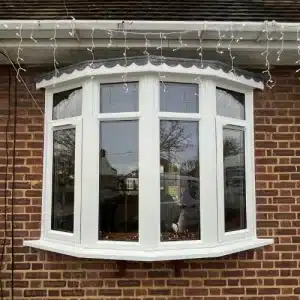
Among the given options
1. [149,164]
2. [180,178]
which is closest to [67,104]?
[149,164]

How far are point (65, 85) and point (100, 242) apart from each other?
160 cm

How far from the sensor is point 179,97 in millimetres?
4379

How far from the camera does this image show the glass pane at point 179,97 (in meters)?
4.34

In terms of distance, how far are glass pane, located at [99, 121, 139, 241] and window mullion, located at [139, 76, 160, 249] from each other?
0.25ft

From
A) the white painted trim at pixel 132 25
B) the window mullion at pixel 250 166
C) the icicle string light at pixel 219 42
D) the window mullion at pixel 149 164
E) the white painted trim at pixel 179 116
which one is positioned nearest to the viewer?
the white painted trim at pixel 132 25

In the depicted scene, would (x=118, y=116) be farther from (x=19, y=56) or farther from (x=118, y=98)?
(x=19, y=56)

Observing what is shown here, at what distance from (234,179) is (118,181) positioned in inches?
47.1

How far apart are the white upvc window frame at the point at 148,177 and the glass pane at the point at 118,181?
6cm

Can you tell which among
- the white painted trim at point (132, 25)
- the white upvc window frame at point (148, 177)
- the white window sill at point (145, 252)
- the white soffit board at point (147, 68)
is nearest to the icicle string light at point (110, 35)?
the white painted trim at point (132, 25)

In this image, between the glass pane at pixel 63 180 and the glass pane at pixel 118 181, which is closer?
the glass pane at pixel 118 181

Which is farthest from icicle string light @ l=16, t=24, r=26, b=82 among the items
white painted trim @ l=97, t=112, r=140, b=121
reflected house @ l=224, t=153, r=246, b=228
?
reflected house @ l=224, t=153, r=246, b=228

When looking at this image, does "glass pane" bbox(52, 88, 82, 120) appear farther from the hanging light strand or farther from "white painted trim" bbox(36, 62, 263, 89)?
the hanging light strand

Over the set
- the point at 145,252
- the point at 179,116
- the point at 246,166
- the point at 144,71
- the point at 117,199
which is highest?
the point at 144,71

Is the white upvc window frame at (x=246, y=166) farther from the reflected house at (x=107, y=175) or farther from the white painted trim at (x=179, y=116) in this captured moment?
the reflected house at (x=107, y=175)
